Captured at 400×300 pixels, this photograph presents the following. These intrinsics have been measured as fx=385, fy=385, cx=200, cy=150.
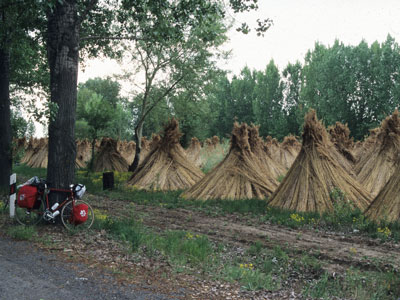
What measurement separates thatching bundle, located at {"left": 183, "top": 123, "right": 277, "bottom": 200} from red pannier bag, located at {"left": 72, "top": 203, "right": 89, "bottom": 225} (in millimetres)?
5164

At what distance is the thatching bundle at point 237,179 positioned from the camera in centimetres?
1183

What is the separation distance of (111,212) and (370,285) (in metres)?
6.71

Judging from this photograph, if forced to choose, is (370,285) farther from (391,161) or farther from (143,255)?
(391,161)

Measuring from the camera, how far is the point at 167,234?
739 cm

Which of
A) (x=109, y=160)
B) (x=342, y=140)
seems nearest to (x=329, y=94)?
(x=342, y=140)

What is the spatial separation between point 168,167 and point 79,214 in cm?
784

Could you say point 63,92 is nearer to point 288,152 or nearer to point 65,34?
point 65,34

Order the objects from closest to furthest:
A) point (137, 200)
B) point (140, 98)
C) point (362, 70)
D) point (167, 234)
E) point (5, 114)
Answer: point (167, 234)
point (5, 114)
point (137, 200)
point (140, 98)
point (362, 70)

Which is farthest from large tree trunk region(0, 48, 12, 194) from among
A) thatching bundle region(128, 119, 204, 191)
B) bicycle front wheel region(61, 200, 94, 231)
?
bicycle front wheel region(61, 200, 94, 231)

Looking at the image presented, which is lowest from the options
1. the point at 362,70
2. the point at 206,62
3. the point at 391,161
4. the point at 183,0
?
the point at 391,161

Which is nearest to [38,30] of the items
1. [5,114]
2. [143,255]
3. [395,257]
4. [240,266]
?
[5,114]

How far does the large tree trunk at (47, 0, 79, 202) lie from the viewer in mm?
7367

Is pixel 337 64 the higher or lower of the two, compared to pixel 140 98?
higher

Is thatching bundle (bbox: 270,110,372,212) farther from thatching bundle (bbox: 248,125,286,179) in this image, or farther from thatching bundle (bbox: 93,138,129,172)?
thatching bundle (bbox: 93,138,129,172)
